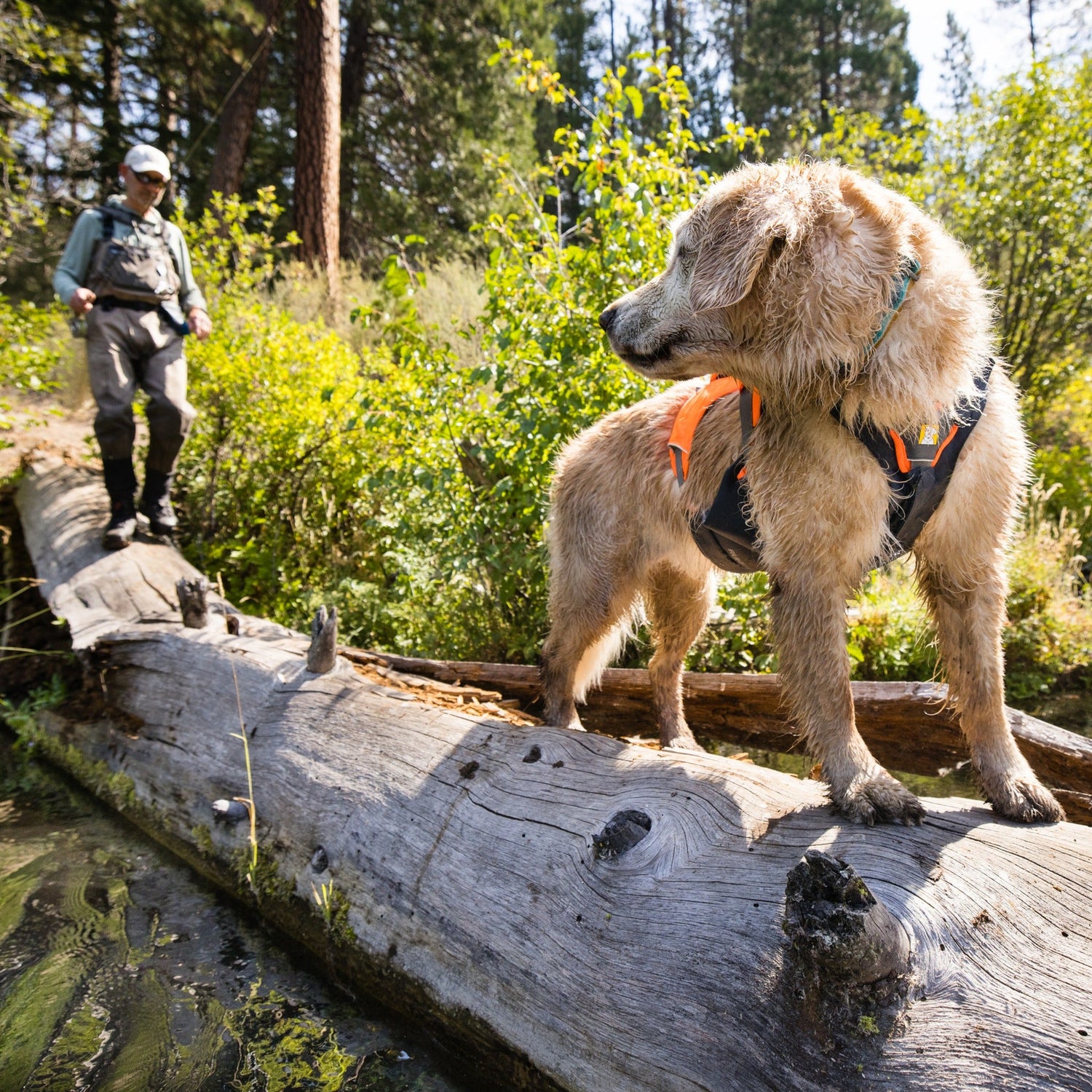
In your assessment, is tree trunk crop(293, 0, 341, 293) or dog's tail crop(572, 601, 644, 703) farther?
tree trunk crop(293, 0, 341, 293)

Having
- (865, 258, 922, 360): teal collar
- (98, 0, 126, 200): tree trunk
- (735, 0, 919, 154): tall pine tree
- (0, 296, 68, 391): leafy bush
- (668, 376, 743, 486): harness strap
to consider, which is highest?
(735, 0, 919, 154): tall pine tree

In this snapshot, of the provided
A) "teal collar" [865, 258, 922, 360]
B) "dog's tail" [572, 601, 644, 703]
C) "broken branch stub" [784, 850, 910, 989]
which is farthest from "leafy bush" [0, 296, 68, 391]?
"broken branch stub" [784, 850, 910, 989]

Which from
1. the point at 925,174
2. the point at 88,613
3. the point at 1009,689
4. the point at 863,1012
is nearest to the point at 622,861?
the point at 863,1012

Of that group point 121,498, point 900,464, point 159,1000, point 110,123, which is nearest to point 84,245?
point 121,498

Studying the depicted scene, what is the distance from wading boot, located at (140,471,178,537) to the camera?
6.09m

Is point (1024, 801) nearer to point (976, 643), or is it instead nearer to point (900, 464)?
point (976, 643)

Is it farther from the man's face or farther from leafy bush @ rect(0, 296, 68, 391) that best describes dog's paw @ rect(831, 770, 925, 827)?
leafy bush @ rect(0, 296, 68, 391)

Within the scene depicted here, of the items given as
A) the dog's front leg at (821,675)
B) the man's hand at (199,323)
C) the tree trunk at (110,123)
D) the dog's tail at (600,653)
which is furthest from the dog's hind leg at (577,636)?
the tree trunk at (110,123)

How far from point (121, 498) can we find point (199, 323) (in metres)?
1.39

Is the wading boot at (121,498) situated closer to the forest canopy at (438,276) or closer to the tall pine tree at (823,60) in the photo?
the forest canopy at (438,276)

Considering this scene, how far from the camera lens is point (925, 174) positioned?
30.3ft

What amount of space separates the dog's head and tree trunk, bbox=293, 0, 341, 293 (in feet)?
32.4

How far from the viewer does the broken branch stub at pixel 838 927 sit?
1665 mm

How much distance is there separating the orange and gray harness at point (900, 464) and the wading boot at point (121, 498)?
452cm
